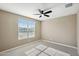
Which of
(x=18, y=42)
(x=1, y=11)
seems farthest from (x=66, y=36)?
(x=1, y=11)

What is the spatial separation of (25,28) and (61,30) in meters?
3.20

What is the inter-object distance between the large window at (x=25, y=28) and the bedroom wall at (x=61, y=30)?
148 cm

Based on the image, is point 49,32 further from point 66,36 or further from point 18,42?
point 18,42

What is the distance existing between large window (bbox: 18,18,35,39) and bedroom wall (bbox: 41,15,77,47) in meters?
1.48

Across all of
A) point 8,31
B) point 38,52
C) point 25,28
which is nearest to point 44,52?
point 38,52

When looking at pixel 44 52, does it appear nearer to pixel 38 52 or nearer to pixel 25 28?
pixel 38 52

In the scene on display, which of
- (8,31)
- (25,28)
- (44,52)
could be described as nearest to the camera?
(44,52)

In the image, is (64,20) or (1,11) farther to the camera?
(64,20)

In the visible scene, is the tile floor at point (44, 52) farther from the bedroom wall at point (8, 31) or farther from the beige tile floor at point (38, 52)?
the bedroom wall at point (8, 31)

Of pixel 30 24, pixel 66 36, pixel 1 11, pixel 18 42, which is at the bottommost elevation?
pixel 18 42

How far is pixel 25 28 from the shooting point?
473 centimetres

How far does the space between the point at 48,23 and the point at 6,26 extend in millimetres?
3953

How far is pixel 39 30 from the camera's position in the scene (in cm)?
628

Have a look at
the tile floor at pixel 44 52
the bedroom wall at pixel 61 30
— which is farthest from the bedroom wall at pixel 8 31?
the bedroom wall at pixel 61 30
